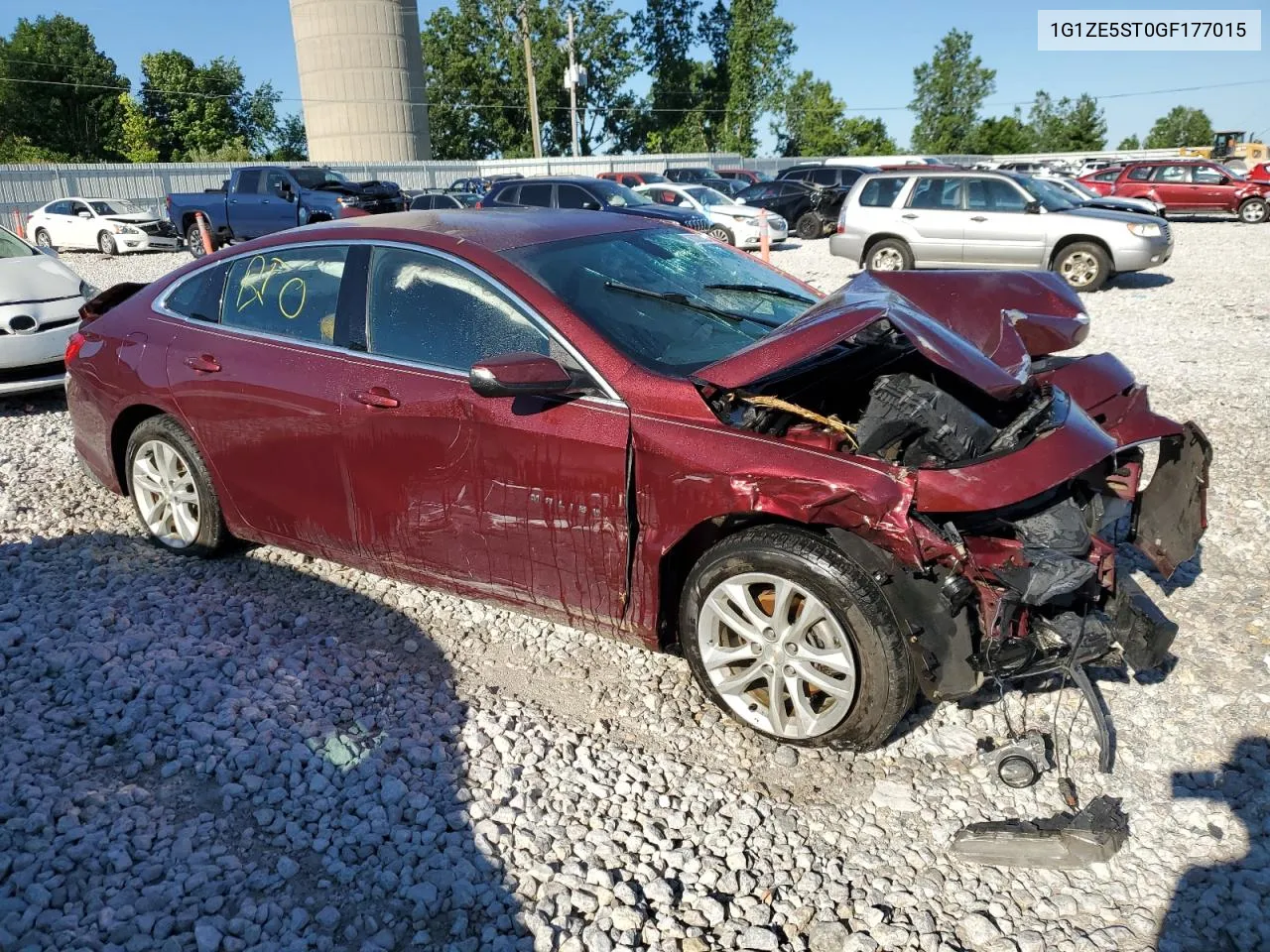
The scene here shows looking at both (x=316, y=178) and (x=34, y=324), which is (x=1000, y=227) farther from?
(x=316, y=178)

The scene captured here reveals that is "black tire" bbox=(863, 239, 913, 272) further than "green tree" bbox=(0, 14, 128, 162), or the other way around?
"green tree" bbox=(0, 14, 128, 162)

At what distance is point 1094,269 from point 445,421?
12.0m

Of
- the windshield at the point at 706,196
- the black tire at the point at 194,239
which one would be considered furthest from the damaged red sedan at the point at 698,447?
the black tire at the point at 194,239

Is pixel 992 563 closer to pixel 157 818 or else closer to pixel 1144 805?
pixel 1144 805

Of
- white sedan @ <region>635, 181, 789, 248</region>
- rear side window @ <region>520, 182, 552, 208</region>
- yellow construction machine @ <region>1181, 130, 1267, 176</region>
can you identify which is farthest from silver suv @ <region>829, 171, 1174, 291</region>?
yellow construction machine @ <region>1181, 130, 1267, 176</region>

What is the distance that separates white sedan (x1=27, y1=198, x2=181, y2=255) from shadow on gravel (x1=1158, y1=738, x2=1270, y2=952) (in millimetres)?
22799

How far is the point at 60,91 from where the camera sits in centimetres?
5853

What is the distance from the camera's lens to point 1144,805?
284cm

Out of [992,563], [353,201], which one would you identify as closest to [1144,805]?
[992,563]

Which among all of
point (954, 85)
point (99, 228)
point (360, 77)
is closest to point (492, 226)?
point (99, 228)

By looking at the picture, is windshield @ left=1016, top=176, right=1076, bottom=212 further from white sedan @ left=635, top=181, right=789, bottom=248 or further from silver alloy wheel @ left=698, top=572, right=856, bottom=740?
silver alloy wheel @ left=698, top=572, right=856, bottom=740

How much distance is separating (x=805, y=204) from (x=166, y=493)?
20.2 m

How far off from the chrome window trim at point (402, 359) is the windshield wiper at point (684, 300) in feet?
1.32

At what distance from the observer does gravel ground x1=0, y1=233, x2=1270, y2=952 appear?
248 centimetres
